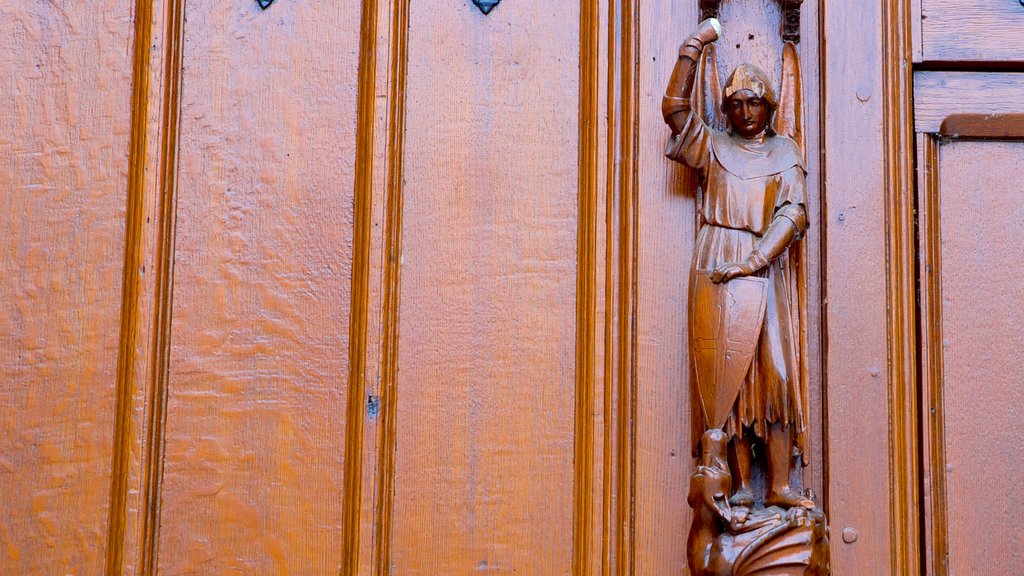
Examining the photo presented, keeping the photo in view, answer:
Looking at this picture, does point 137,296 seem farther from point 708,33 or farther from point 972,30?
point 972,30

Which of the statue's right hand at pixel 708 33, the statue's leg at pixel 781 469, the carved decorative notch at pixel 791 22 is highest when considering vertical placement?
the carved decorative notch at pixel 791 22

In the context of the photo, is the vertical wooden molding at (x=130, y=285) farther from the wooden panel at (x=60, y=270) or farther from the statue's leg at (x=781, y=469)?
the statue's leg at (x=781, y=469)

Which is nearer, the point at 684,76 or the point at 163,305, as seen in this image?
the point at 684,76

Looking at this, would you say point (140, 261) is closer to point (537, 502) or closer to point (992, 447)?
point (537, 502)

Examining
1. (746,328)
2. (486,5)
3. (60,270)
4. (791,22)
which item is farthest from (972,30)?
(60,270)

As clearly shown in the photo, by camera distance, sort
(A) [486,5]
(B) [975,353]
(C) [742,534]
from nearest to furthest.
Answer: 1. (C) [742,534]
2. (B) [975,353]
3. (A) [486,5]

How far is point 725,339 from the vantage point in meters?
1.60

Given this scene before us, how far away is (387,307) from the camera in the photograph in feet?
5.74

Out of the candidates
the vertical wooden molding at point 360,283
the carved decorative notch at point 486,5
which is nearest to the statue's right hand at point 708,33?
the carved decorative notch at point 486,5

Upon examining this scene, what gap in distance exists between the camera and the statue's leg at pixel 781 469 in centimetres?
161

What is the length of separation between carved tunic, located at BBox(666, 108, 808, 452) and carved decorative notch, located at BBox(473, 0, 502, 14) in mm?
342

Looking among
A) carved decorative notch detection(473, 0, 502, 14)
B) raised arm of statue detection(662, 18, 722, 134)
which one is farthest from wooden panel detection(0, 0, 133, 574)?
raised arm of statue detection(662, 18, 722, 134)

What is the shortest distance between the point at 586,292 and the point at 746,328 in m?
0.25

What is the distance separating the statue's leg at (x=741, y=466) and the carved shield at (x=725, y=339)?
0.04 m
